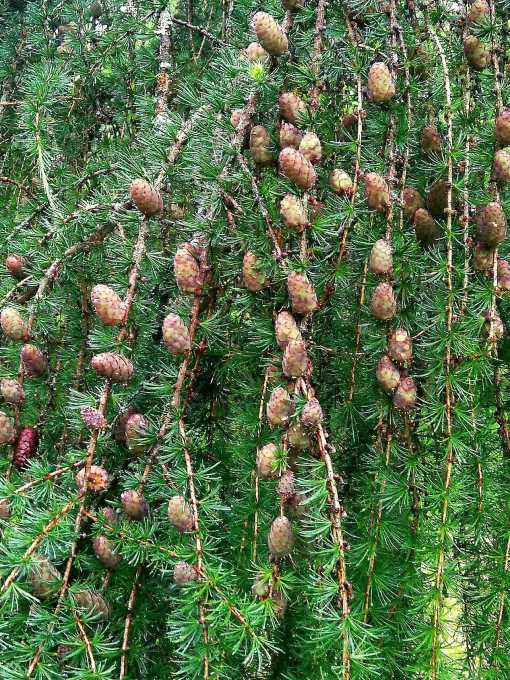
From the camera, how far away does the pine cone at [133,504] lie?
756 millimetres

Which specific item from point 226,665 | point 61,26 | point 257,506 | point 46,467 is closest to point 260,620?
point 226,665

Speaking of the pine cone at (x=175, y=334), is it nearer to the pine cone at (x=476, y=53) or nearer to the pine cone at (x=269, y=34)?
the pine cone at (x=269, y=34)

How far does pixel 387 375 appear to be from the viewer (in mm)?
790

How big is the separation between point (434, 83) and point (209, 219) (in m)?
0.38

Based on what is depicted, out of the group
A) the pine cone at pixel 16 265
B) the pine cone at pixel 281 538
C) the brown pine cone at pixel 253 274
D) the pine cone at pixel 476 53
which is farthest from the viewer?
the pine cone at pixel 16 265

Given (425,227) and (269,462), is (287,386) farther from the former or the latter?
(425,227)

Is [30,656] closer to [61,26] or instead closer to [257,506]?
[257,506]

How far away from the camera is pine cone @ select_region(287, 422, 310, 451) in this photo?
73 centimetres

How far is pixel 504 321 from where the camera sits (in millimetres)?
941

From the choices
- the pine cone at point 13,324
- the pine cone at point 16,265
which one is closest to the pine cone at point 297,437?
the pine cone at point 13,324

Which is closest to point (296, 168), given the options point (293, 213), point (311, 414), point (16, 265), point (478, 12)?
point (293, 213)

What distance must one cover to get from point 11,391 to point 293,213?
1.48 feet

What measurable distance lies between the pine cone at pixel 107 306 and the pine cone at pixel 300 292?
8.4 inches

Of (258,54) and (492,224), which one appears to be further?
(258,54)
